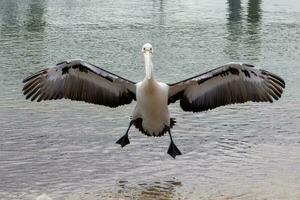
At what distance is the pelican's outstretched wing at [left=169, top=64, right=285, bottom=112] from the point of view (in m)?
12.0

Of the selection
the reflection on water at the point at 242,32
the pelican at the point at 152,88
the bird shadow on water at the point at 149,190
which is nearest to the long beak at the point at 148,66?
the pelican at the point at 152,88

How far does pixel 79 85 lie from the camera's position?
40.4 feet

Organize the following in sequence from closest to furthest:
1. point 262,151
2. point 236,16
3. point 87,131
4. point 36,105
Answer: point 262,151, point 87,131, point 36,105, point 236,16

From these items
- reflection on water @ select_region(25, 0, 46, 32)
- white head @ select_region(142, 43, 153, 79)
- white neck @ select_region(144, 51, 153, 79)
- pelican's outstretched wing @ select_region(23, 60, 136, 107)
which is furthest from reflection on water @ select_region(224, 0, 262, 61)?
white neck @ select_region(144, 51, 153, 79)

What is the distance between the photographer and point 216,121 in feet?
54.0

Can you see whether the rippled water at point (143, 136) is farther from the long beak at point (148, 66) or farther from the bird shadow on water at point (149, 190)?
the long beak at point (148, 66)

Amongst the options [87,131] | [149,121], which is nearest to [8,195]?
[149,121]

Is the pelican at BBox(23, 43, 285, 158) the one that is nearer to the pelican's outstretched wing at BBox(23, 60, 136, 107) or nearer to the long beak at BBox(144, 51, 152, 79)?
the pelican's outstretched wing at BBox(23, 60, 136, 107)

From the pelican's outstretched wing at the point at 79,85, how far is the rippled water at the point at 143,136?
59.6 inches

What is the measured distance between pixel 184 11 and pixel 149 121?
28.2 metres

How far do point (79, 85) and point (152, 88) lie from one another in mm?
1404

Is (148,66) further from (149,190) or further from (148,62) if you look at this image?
(149,190)

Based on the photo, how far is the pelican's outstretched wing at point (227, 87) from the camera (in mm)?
11992

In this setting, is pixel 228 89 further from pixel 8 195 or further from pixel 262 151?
pixel 8 195
